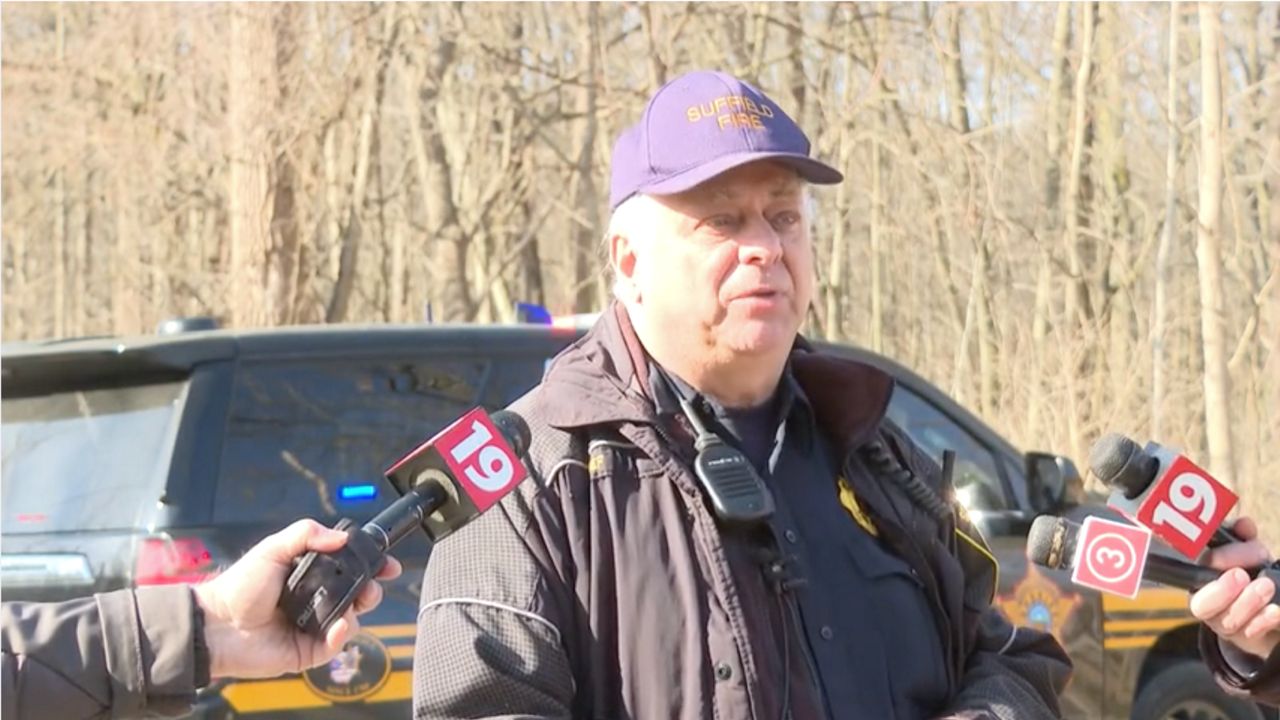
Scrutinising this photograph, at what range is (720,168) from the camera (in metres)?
2.52

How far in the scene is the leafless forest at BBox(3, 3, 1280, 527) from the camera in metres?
12.1

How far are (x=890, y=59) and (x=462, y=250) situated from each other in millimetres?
4652

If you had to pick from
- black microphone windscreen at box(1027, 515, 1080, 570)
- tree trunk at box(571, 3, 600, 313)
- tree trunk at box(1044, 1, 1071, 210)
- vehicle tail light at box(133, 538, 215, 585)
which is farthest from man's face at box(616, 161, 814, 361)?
tree trunk at box(1044, 1, 1071, 210)

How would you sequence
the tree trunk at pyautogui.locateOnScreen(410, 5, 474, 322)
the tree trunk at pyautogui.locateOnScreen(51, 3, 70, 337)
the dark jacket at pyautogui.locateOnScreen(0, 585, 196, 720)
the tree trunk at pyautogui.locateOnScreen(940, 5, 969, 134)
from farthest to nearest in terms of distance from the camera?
the tree trunk at pyautogui.locateOnScreen(51, 3, 70, 337) → the tree trunk at pyautogui.locateOnScreen(410, 5, 474, 322) → the tree trunk at pyautogui.locateOnScreen(940, 5, 969, 134) → the dark jacket at pyautogui.locateOnScreen(0, 585, 196, 720)

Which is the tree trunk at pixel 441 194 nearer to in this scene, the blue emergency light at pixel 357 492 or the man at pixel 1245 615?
the blue emergency light at pixel 357 492

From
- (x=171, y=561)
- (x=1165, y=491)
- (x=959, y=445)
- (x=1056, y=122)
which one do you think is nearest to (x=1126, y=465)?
(x=1165, y=491)

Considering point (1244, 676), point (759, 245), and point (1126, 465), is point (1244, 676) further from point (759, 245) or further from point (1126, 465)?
point (759, 245)

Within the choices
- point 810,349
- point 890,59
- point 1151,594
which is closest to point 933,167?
point 890,59

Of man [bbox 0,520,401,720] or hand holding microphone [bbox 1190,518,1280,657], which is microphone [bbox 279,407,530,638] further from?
hand holding microphone [bbox 1190,518,1280,657]

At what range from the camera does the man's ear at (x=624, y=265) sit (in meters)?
2.66

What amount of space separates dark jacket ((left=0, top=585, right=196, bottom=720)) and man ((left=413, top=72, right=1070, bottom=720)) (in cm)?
38

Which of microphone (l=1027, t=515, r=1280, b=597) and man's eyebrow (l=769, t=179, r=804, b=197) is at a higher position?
man's eyebrow (l=769, t=179, r=804, b=197)

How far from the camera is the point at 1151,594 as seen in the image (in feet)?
20.6

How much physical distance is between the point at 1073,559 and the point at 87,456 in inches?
133
